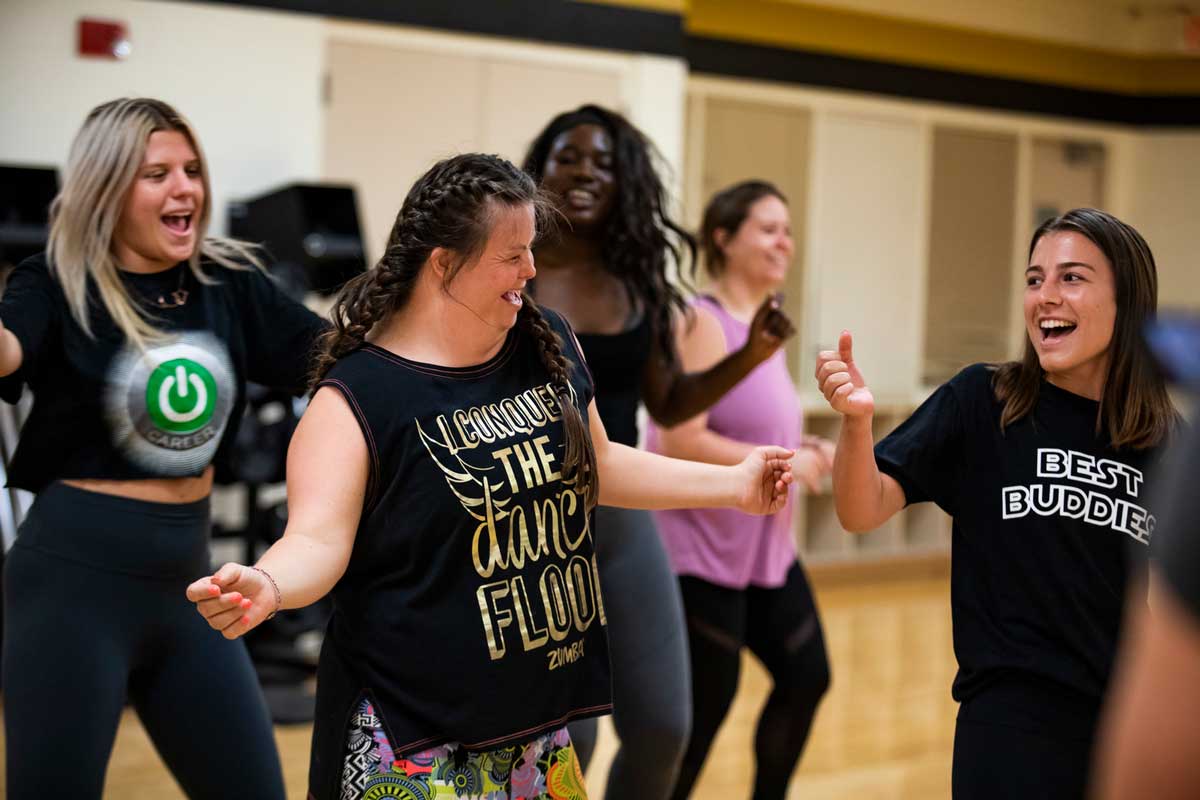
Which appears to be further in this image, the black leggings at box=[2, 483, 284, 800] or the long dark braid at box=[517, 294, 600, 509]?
the black leggings at box=[2, 483, 284, 800]

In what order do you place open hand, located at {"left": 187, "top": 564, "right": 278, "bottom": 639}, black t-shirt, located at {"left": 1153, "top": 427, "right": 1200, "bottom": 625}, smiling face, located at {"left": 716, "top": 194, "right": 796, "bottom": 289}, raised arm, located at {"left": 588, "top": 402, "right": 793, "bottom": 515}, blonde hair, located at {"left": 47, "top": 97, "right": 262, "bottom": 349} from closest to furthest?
black t-shirt, located at {"left": 1153, "top": 427, "right": 1200, "bottom": 625} < open hand, located at {"left": 187, "top": 564, "right": 278, "bottom": 639} < raised arm, located at {"left": 588, "top": 402, "right": 793, "bottom": 515} < blonde hair, located at {"left": 47, "top": 97, "right": 262, "bottom": 349} < smiling face, located at {"left": 716, "top": 194, "right": 796, "bottom": 289}

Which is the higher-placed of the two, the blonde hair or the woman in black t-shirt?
the blonde hair

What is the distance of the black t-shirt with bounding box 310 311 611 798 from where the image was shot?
1.76 m

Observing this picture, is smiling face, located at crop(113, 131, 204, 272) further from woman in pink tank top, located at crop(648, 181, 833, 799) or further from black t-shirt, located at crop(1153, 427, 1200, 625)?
black t-shirt, located at crop(1153, 427, 1200, 625)

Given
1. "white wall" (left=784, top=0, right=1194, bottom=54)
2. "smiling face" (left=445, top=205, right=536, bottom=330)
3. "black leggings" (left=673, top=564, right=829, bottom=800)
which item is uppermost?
"white wall" (left=784, top=0, right=1194, bottom=54)

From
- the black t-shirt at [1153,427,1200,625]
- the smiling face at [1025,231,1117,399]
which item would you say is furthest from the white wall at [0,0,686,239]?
the black t-shirt at [1153,427,1200,625]

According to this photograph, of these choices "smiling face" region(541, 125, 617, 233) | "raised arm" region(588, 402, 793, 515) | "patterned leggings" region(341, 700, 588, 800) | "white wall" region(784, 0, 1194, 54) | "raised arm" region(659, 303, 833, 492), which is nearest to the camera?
"patterned leggings" region(341, 700, 588, 800)

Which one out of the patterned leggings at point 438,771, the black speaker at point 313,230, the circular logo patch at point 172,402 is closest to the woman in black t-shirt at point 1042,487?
the patterned leggings at point 438,771

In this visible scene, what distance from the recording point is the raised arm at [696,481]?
207 cm

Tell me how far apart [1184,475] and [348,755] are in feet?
4.15

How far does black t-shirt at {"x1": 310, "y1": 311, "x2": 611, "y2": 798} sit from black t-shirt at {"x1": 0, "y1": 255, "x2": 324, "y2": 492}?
51 centimetres

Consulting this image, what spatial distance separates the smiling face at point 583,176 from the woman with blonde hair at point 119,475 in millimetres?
728

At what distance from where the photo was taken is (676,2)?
234 inches

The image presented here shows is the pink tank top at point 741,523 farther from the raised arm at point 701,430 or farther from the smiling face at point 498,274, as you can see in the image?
the smiling face at point 498,274
